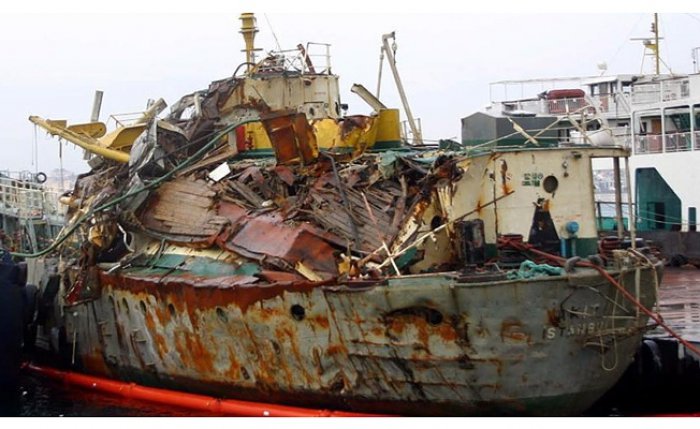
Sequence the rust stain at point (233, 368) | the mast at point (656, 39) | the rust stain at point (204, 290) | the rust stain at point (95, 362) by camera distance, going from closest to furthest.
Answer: the rust stain at point (204, 290) < the rust stain at point (233, 368) < the rust stain at point (95, 362) < the mast at point (656, 39)

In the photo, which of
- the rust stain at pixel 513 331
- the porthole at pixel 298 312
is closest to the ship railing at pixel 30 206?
the porthole at pixel 298 312

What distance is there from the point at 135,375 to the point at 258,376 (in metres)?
4.52

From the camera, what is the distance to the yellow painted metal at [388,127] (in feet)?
77.9

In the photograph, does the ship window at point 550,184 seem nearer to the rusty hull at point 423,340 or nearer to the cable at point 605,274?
the cable at point 605,274

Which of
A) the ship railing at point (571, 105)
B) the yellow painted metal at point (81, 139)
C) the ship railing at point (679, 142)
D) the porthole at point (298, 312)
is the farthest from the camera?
the ship railing at point (571, 105)

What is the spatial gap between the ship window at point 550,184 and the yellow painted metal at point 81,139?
10.4 metres

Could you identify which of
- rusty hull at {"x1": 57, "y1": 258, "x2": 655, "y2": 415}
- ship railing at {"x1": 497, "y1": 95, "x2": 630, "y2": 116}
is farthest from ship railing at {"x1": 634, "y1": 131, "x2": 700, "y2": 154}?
rusty hull at {"x1": 57, "y1": 258, "x2": 655, "y2": 415}

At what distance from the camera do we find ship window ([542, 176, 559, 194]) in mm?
18297

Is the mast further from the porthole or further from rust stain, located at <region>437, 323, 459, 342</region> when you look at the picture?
rust stain, located at <region>437, 323, 459, 342</region>

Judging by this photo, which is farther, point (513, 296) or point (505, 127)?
point (505, 127)

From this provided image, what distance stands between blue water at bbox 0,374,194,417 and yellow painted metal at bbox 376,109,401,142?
25.2 ft

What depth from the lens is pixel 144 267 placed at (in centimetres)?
2131

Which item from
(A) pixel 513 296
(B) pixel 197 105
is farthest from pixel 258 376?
(B) pixel 197 105

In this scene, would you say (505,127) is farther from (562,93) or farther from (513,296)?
(562,93)
